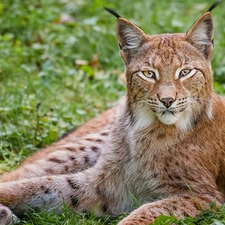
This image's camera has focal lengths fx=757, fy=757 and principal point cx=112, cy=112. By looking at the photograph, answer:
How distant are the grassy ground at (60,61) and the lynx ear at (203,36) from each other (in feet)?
6.96

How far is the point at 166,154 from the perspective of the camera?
629 cm

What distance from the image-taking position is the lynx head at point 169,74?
605 cm

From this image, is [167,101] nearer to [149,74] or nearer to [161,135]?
[149,74]

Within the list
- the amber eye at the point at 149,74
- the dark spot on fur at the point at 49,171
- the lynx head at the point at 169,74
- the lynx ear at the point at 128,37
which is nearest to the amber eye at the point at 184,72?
the lynx head at the point at 169,74

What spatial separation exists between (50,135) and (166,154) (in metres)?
2.02

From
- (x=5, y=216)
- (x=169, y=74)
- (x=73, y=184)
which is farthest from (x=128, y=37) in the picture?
(x=5, y=216)

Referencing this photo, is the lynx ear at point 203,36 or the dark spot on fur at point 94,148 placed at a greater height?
the lynx ear at point 203,36

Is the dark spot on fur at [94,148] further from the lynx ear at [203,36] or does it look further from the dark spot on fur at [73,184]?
the lynx ear at [203,36]

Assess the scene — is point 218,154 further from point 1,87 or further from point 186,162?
point 1,87

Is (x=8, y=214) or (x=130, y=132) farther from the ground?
(x=130, y=132)

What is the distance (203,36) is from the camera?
20.7 ft

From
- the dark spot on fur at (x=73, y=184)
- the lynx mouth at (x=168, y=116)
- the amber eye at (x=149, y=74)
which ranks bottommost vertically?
the dark spot on fur at (x=73, y=184)

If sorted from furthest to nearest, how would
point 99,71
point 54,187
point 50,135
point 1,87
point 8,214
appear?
point 99,71, point 1,87, point 50,135, point 54,187, point 8,214

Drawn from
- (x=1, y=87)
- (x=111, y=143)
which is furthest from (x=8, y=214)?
(x=1, y=87)
